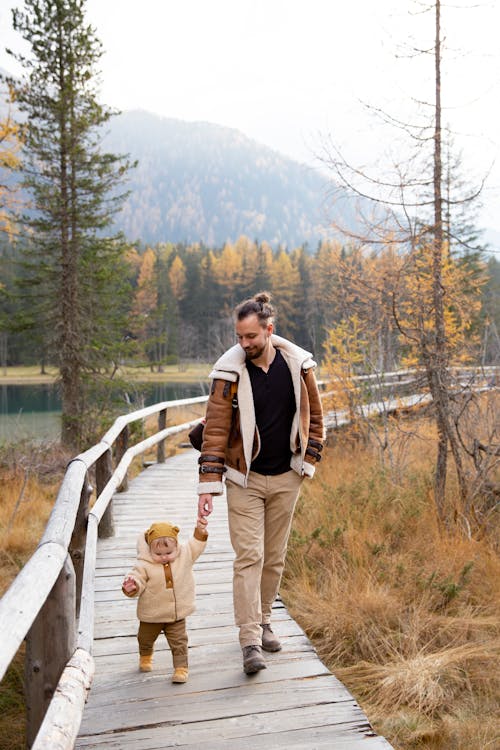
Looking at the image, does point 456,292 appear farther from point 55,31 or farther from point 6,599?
point 55,31

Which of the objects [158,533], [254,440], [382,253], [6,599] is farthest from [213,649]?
[382,253]

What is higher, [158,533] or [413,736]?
[158,533]

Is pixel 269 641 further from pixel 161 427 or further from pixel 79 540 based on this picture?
pixel 161 427

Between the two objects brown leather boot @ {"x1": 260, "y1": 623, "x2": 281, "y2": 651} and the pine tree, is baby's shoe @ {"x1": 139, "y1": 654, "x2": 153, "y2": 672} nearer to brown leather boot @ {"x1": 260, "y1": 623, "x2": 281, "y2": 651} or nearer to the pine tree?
brown leather boot @ {"x1": 260, "y1": 623, "x2": 281, "y2": 651}

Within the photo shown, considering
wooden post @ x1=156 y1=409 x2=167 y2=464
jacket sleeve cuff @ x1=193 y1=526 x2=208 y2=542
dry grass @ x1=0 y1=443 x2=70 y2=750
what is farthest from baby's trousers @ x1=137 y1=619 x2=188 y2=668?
wooden post @ x1=156 y1=409 x2=167 y2=464

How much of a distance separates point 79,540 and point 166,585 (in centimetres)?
94

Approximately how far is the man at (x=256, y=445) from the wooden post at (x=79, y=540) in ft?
3.17

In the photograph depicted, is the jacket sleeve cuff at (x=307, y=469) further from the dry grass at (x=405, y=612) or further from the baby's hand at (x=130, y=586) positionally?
the dry grass at (x=405, y=612)

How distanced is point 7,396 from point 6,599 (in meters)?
42.2

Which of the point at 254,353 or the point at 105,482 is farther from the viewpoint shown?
the point at 105,482

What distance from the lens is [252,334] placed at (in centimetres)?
326

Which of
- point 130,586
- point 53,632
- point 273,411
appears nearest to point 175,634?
point 130,586

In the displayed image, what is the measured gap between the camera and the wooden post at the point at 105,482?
589 centimetres

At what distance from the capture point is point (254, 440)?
132 inches
